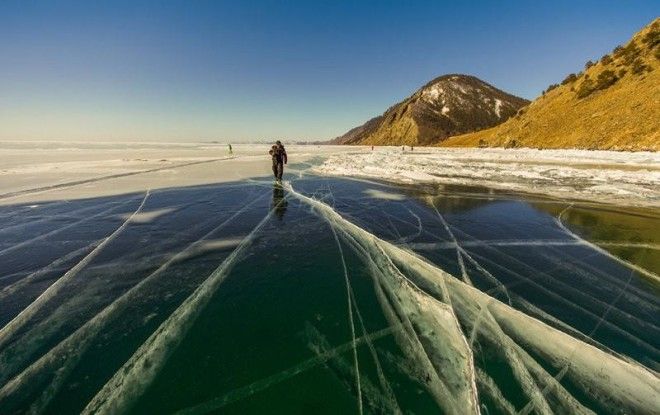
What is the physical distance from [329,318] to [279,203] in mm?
7432

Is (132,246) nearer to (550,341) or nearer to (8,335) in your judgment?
(8,335)

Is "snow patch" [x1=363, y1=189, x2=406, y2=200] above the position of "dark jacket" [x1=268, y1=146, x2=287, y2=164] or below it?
below

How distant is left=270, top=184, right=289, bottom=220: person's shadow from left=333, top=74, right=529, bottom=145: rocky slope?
93942 millimetres

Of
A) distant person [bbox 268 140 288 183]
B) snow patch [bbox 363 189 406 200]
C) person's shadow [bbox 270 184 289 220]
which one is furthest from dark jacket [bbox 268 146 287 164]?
snow patch [bbox 363 189 406 200]

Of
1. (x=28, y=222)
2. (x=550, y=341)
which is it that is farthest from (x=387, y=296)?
(x=28, y=222)

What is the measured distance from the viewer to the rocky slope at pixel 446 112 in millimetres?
110756

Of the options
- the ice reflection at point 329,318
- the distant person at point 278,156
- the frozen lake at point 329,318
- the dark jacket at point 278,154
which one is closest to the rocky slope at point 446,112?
the distant person at point 278,156

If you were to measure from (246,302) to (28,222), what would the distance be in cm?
770

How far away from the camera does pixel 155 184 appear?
15.1 meters

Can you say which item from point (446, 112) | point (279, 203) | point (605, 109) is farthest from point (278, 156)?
point (446, 112)

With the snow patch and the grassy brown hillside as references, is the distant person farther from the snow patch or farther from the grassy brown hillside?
the grassy brown hillside

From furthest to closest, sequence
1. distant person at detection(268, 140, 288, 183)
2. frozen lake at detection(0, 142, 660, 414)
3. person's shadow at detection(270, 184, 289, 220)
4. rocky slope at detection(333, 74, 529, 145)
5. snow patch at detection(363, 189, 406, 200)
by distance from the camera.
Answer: rocky slope at detection(333, 74, 529, 145) → distant person at detection(268, 140, 288, 183) → snow patch at detection(363, 189, 406, 200) → person's shadow at detection(270, 184, 289, 220) → frozen lake at detection(0, 142, 660, 414)

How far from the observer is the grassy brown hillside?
102ft

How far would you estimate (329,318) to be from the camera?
4.06 m
